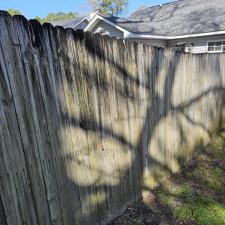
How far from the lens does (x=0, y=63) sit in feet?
4.80

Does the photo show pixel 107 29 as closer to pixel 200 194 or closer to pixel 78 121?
pixel 200 194

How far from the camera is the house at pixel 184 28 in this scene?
10.5m

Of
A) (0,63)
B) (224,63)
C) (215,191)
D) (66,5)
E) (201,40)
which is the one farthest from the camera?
(66,5)

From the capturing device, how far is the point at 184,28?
1188cm

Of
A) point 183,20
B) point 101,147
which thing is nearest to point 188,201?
point 101,147

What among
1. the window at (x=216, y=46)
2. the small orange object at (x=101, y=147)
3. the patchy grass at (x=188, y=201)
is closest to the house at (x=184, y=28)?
the window at (x=216, y=46)

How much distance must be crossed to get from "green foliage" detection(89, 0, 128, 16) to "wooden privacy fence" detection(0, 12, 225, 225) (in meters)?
37.1

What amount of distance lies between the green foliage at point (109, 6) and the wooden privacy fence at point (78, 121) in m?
37.1

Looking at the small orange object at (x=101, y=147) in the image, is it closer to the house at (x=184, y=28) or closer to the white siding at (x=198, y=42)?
the house at (x=184, y=28)

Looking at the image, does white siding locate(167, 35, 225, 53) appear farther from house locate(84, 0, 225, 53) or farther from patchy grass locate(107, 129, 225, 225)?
patchy grass locate(107, 129, 225, 225)

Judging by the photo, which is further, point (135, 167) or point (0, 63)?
point (135, 167)

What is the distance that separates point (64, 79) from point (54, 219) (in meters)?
1.30

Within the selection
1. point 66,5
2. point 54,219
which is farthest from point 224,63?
point 66,5

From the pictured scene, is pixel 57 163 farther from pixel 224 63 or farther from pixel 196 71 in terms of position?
pixel 224 63
